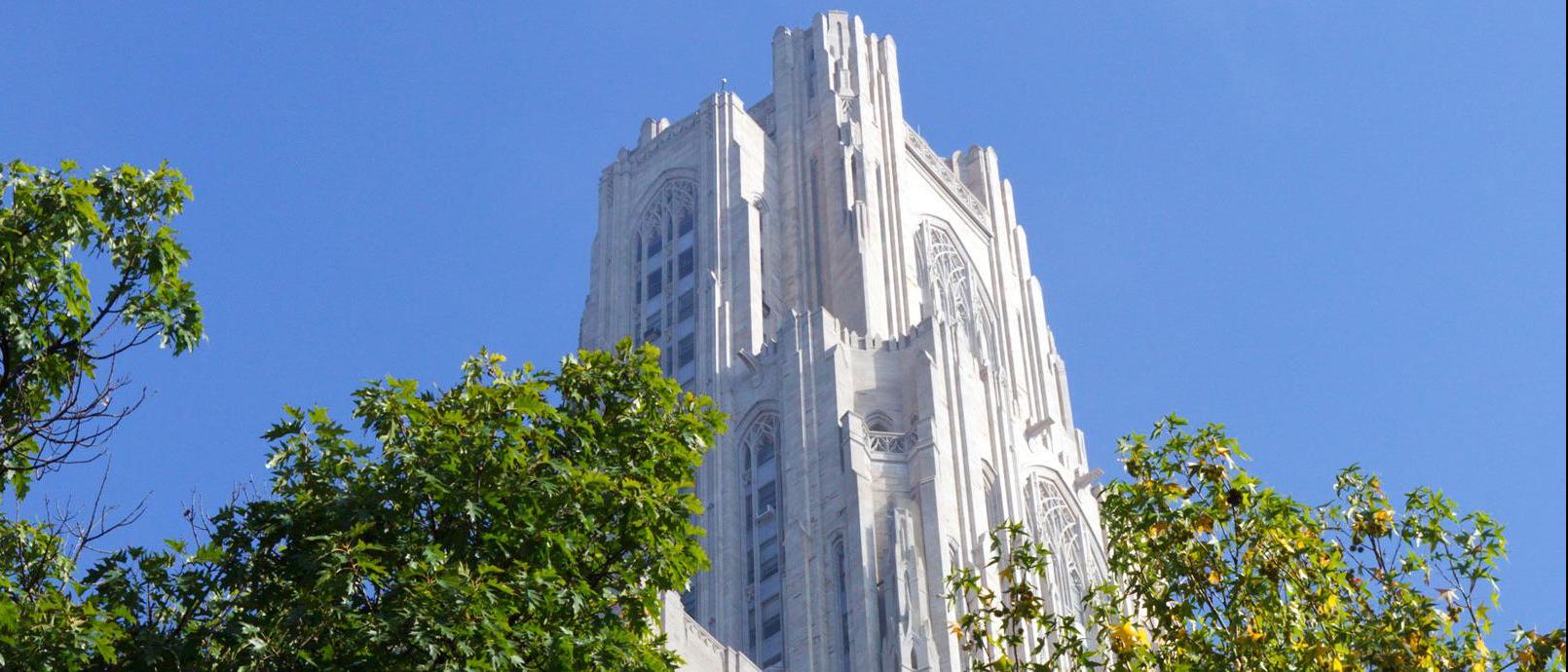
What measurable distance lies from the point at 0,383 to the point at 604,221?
2429 inches

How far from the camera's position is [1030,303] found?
8356cm

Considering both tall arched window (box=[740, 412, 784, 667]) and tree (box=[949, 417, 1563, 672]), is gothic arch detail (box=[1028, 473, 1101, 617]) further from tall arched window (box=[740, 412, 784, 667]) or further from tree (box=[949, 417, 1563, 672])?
tree (box=[949, 417, 1563, 672])

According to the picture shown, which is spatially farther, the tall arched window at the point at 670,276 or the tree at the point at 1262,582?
the tall arched window at the point at 670,276

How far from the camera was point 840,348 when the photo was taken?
65.1m

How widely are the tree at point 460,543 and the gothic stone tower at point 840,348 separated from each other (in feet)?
91.3

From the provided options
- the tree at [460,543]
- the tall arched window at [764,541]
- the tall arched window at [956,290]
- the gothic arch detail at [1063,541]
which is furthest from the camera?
the tall arched window at [956,290]

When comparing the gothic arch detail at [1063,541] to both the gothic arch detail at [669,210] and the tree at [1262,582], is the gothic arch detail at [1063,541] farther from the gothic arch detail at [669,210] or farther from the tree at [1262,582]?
the tree at [1262,582]

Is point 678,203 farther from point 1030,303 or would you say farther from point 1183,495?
point 1183,495

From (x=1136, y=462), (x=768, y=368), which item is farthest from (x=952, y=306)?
(x=1136, y=462)

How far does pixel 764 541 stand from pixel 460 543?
4283cm

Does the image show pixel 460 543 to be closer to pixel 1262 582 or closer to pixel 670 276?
pixel 1262 582

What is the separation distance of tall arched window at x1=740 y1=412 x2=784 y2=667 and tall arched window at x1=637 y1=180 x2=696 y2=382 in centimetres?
574

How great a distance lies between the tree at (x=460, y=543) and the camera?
1833cm

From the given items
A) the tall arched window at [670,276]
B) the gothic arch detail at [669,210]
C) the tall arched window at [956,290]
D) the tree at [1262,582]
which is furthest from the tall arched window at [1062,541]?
the tree at [1262,582]
